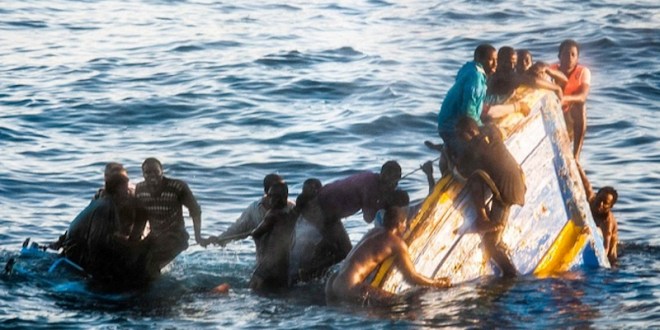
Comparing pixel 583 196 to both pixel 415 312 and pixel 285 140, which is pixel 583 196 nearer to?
pixel 415 312

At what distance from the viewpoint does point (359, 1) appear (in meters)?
42.8

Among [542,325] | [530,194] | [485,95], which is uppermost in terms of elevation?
[485,95]

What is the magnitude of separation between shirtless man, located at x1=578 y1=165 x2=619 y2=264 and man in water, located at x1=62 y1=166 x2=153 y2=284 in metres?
5.75

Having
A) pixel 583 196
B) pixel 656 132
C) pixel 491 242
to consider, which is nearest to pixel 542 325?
pixel 491 242

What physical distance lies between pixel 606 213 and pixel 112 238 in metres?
6.34

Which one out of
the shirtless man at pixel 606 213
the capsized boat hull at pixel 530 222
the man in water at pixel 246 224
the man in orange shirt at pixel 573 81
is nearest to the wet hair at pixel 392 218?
the capsized boat hull at pixel 530 222

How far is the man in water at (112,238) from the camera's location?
1756cm

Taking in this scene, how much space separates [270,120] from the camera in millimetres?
27625

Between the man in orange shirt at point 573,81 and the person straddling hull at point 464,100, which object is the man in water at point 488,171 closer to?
the person straddling hull at point 464,100

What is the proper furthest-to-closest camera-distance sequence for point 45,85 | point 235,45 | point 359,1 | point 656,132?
point 359,1
point 235,45
point 45,85
point 656,132

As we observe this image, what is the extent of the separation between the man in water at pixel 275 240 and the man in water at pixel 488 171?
7.92 ft

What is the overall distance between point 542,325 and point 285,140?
11264mm

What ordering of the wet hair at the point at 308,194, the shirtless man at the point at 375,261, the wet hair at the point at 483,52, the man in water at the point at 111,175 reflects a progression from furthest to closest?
the man in water at the point at 111,175
the wet hair at the point at 308,194
the wet hair at the point at 483,52
the shirtless man at the point at 375,261

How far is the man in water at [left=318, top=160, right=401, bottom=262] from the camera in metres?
16.5
